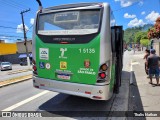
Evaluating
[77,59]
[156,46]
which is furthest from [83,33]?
[156,46]

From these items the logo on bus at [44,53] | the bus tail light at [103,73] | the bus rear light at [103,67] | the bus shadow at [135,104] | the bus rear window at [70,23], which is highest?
the bus rear window at [70,23]

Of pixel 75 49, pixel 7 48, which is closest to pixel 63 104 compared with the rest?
pixel 75 49

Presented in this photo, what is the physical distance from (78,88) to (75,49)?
1.10 meters

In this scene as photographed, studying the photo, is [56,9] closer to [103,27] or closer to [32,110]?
[103,27]

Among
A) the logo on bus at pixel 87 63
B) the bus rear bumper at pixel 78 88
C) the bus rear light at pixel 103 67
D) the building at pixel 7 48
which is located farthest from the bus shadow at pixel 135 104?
the building at pixel 7 48

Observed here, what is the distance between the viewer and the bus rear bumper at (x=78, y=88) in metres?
5.17

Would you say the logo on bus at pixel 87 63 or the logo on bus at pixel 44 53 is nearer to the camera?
the logo on bus at pixel 87 63

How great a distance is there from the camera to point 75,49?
215 inches

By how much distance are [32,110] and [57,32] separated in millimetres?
2558

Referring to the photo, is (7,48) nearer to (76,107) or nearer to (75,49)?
(76,107)

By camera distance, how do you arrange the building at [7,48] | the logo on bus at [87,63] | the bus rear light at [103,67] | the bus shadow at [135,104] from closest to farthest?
the bus rear light at [103,67] → the logo on bus at [87,63] → the bus shadow at [135,104] → the building at [7,48]

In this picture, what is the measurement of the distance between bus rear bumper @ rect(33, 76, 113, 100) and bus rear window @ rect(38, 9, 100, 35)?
147 cm

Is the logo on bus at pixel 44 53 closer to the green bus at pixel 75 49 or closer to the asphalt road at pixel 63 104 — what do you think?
the green bus at pixel 75 49

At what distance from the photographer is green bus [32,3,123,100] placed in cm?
518
